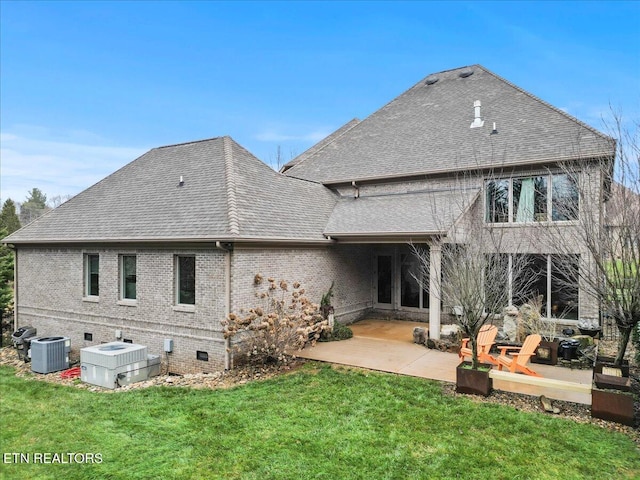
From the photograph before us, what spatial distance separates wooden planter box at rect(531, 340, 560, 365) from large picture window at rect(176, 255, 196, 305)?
8913mm

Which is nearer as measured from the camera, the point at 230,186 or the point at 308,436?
the point at 308,436

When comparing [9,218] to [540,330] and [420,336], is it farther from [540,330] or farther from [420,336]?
[540,330]

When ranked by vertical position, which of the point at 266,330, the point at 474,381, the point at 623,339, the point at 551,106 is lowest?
the point at 474,381

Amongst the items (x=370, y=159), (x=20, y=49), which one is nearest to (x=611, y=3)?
(x=370, y=159)

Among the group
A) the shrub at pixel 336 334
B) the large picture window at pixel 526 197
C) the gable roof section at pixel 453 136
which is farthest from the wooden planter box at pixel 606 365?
the shrub at pixel 336 334

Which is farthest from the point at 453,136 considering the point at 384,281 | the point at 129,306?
the point at 129,306

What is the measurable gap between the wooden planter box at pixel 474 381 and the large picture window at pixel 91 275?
11.3m

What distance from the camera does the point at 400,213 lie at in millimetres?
13195

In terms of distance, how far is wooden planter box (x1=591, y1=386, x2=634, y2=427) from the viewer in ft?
20.5

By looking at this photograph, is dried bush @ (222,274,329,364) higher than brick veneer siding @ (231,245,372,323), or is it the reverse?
brick veneer siding @ (231,245,372,323)

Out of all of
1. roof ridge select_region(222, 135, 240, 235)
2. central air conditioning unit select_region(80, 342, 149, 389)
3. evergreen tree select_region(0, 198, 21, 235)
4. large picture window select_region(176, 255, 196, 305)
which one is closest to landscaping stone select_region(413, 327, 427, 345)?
roof ridge select_region(222, 135, 240, 235)

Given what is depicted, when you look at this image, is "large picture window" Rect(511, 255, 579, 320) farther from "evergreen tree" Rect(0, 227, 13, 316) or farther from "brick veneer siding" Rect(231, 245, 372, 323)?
"evergreen tree" Rect(0, 227, 13, 316)

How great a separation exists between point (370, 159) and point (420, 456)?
1273 centimetres

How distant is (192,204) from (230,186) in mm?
1264
